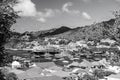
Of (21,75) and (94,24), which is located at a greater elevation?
(94,24)

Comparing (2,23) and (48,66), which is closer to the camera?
(2,23)

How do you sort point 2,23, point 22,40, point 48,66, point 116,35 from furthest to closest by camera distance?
point 48,66
point 116,35
point 22,40
point 2,23

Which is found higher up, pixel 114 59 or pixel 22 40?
pixel 22 40

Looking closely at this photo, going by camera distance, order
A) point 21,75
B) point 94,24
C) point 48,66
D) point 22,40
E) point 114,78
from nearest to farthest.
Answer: point 22,40, point 94,24, point 114,78, point 21,75, point 48,66

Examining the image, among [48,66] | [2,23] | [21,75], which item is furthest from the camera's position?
[48,66]

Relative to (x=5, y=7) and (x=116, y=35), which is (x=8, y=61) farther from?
(x=116, y=35)

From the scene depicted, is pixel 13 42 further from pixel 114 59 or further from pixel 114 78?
pixel 114 78

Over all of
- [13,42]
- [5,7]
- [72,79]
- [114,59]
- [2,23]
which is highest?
[5,7]

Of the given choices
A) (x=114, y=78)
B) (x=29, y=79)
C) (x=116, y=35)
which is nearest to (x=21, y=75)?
(x=29, y=79)

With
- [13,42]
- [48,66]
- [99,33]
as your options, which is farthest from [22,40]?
[48,66]
